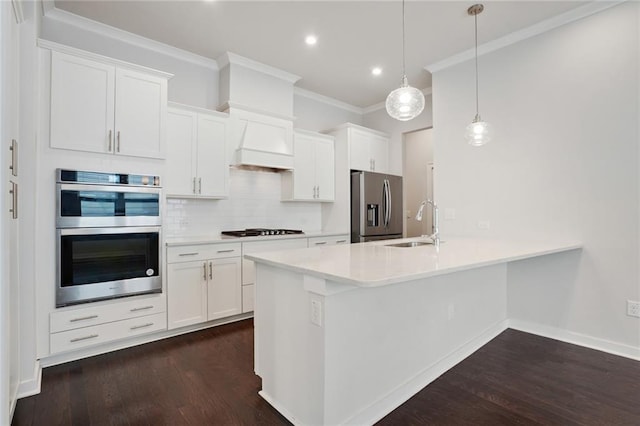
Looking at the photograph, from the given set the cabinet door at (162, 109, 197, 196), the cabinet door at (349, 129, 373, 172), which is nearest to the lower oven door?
the cabinet door at (162, 109, 197, 196)

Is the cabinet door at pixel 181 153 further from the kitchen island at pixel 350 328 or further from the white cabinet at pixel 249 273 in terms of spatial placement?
the kitchen island at pixel 350 328

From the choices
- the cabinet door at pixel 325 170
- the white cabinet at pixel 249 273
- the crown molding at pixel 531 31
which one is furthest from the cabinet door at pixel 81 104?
the crown molding at pixel 531 31

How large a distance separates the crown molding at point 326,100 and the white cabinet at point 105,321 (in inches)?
132

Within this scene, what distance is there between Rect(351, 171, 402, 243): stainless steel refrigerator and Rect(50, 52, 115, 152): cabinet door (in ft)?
9.81

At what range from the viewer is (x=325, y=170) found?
4758 mm

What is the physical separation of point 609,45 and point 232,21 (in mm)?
3261

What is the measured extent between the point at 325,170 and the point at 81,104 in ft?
9.62

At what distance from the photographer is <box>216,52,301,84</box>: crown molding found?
3736 millimetres

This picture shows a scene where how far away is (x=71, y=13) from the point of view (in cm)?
297

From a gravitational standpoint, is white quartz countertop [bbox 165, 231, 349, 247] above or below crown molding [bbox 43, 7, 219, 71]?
below

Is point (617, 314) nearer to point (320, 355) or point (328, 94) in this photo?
point (320, 355)

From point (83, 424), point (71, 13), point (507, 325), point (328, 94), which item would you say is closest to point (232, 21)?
point (71, 13)

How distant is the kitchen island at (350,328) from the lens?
1612mm

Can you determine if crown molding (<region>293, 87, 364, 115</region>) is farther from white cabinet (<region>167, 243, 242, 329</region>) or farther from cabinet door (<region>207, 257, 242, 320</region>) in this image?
cabinet door (<region>207, 257, 242, 320</region>)
